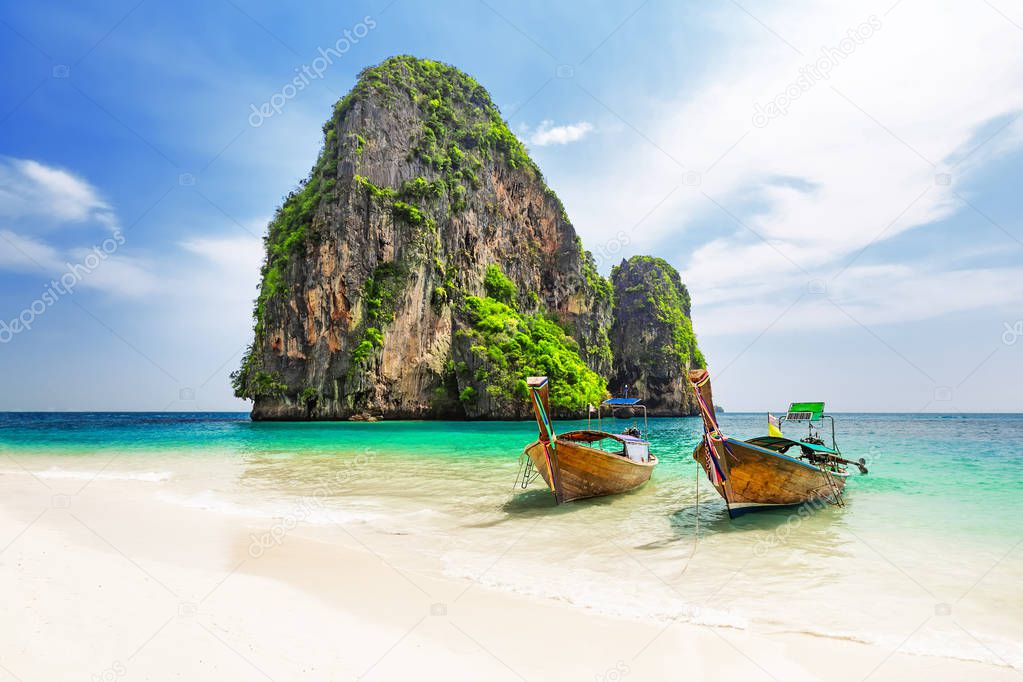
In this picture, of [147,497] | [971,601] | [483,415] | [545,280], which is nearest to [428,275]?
[483,415]

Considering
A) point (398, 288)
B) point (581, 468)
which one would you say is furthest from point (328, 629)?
point (398, 288)

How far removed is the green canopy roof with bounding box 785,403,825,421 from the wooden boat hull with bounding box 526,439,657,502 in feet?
21.0

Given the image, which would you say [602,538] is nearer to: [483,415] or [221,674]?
[221,674]

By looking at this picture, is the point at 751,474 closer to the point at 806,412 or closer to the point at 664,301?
the point at 806,412

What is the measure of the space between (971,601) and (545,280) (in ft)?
193

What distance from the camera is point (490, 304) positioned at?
5297 cm

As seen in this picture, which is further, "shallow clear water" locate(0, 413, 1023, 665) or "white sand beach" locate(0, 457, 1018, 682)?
"shallow clear water" locate(0, 413, 1023, 665)

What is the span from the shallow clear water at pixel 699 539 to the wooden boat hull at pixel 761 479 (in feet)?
1.39

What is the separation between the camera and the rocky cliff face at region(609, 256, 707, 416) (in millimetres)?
77312

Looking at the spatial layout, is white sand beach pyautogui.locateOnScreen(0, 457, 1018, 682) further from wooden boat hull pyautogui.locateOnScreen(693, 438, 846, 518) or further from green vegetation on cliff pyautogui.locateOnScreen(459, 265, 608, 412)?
green vegetation on cliff pyautogui.locateOnScreen(459, 265, 608, 412)

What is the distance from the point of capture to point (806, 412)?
48.8ft

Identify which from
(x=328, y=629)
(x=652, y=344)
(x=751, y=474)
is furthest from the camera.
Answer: (x=652, y=344)

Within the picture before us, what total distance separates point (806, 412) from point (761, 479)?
6065mm

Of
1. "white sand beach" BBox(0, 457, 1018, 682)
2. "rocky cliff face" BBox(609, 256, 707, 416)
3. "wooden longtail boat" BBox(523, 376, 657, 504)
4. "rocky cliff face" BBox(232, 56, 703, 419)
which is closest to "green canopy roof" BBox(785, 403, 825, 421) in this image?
"wooden longtail boat" BBox(523, 376, 657, 504)
